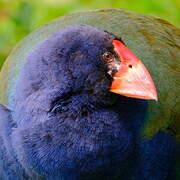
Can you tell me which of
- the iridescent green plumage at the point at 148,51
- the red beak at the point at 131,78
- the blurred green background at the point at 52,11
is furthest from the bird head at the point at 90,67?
the blurred green background at the point at 52,11

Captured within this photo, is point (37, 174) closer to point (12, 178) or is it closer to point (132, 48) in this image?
point (12, 178)

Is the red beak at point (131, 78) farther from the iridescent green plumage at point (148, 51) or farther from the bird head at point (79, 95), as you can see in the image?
the iridescent green plumage at point (148, 51)

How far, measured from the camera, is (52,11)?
4.05 metres

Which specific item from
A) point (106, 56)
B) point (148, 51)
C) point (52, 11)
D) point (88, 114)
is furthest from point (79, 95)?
point (52, 11)

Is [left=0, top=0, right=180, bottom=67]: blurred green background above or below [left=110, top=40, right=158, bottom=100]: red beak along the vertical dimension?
below

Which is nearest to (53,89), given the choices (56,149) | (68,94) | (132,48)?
(68,94)

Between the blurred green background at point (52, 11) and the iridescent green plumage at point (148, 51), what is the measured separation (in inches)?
36.8

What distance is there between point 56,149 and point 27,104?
21cm

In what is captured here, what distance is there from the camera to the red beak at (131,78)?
2.36 metres

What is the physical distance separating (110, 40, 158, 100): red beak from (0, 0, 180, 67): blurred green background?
154 cm

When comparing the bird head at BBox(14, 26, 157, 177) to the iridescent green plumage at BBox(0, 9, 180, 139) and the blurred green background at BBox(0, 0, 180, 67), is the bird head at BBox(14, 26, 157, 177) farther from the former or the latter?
the blurred green background at BBox(0, 0, 180, 67)

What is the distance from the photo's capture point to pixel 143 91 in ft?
7.72

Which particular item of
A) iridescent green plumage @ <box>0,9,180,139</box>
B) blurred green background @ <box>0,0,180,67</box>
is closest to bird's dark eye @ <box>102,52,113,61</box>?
iridescent green plumage @ <box>0,9,180,139</box>

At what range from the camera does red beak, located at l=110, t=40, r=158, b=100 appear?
236 centimetres
